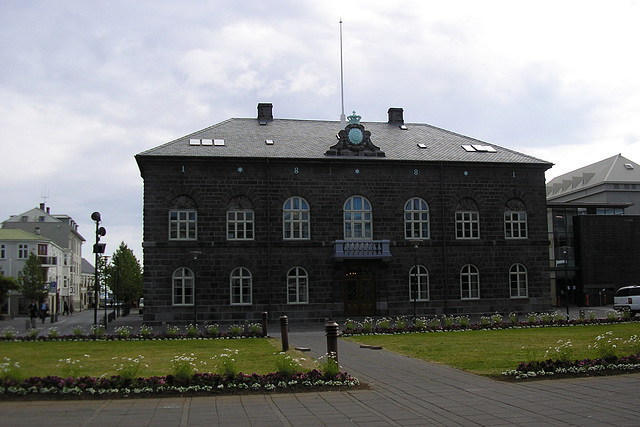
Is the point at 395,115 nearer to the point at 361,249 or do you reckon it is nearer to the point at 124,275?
the point at 361,249

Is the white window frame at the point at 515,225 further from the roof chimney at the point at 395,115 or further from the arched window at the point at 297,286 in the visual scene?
the arched window at the point at 297,286

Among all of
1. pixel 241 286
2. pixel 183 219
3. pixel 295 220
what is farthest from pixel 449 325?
pixel 183 219

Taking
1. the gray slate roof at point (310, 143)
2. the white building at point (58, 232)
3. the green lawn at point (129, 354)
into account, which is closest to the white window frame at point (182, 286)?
the gray slate roof at point (310, 143)

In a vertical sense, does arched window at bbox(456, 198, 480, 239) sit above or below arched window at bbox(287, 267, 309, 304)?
above

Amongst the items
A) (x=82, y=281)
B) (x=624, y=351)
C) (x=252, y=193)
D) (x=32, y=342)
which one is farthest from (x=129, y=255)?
(x=624, y=351)

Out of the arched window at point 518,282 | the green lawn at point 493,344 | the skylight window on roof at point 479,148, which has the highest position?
the skylight window on roof at point 479,148

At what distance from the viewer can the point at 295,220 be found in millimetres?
36219

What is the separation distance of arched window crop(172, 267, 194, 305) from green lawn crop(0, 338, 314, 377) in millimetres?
10369

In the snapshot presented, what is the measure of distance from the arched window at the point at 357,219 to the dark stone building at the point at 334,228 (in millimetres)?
67

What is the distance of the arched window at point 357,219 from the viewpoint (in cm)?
3669

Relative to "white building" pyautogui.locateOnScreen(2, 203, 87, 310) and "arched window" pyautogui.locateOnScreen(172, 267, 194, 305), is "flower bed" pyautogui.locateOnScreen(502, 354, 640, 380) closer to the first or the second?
"arched window" pyautogui.locateOnScreen(172, 267, 194, 305)

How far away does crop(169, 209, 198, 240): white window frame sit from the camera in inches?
1382

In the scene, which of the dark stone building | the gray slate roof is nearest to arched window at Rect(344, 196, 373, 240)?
the dark stone building

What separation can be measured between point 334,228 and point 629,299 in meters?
17.0
